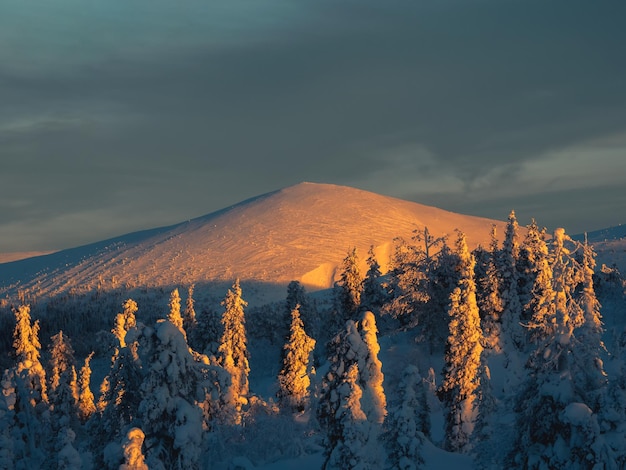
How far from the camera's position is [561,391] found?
88.0ft

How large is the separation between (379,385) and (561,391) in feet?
34.1

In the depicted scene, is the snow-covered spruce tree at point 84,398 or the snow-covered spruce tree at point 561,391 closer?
the snow-covered spruce tree at point 561,391

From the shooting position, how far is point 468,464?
1724 inches

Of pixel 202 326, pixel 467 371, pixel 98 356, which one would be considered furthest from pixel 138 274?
pixel 467 371

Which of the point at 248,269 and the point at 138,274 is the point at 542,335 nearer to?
the point at 248,269

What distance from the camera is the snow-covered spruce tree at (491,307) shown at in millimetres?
68688

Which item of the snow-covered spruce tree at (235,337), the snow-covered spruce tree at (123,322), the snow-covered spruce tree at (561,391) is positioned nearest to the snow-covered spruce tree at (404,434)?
the snow-covered spruce tree at (561,391)

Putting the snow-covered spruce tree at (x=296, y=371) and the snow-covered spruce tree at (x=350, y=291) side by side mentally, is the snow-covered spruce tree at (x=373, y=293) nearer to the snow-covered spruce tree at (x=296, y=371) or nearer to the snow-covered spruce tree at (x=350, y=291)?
the snow-covered spruce tree at (x=350, y=291)

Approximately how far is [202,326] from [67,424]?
23801 millimetres

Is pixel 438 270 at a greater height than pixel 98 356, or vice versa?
pixel 438 270

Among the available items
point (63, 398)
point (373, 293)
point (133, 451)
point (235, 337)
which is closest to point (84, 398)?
point (63, 398)

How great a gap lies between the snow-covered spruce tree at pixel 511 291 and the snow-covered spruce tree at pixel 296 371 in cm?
1659

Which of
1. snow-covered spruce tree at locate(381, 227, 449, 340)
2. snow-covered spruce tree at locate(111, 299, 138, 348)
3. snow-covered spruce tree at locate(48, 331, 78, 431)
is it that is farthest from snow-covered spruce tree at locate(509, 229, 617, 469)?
snow-covered spruce tree at locate(381, 227, 449, 340)

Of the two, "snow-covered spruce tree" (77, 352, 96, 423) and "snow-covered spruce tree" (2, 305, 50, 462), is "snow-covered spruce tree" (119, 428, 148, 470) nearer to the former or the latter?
"snow-covered spruce tree" (2, 305, 50, 462)
